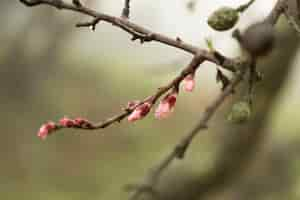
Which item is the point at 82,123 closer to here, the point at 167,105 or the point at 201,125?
the point at 167,105

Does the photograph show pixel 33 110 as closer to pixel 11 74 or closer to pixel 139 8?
pixel 11 74

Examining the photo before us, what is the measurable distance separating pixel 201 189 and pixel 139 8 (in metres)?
1.62

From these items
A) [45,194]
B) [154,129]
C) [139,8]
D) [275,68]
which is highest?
[275,68]

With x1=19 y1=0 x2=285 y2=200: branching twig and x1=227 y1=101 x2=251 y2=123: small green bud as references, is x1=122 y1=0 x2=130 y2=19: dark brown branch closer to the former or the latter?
x1=19 y1=0 x2=285 y2=200: branching twig

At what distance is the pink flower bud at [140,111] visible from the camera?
674mm

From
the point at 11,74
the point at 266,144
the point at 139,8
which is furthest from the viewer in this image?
the point at 11,74

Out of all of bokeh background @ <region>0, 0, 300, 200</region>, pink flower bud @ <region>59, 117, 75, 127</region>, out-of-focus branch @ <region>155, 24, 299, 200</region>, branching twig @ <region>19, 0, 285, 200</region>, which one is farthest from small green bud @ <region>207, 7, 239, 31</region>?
bokeh background @ <region>0, 0, 300, 200</region>

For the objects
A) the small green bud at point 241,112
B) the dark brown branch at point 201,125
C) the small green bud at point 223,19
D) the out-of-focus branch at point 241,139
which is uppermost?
the small green bud at point 223,19

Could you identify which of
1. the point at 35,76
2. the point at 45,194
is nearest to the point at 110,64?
the point at 35,76

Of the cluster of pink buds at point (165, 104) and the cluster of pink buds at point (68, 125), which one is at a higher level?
the cluster of pink buds at point (165, 104)

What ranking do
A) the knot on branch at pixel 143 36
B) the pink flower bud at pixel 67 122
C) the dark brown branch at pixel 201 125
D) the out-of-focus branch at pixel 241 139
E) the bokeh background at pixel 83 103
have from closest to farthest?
the dark brown branch at pixel 201 125 → the knot on branch at pixel 143 36 → the pink flower bud at pixel 67 122 → the out-of-focus branch at pixel 241 139 → the bokeh background at pixel 83 103

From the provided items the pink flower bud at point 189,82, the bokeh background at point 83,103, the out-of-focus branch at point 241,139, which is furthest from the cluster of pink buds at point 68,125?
the bokeh background at point 83,103

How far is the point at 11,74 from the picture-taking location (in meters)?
3.77

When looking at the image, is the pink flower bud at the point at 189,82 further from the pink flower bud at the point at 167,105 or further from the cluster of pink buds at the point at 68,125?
the cluster of pink buds at the point at 68,125
